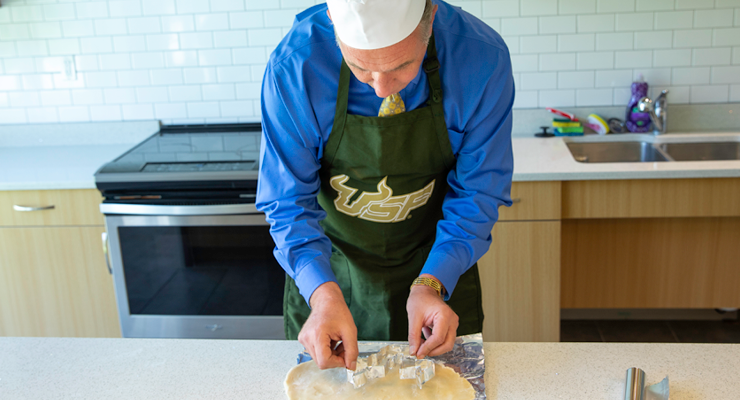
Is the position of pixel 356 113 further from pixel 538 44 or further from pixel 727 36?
pixel 727 36

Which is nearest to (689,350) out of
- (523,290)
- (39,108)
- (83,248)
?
(523,290)

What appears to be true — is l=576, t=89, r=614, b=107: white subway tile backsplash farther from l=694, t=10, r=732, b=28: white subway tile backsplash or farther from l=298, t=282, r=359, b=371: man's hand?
l=298, t=282, r=359, b=371: man's hand

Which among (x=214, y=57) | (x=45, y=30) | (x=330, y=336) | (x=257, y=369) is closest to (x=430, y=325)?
(x=330, y=336)

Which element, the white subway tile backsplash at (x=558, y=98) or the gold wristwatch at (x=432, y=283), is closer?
the gold wristwatch at (x=432, y=283)

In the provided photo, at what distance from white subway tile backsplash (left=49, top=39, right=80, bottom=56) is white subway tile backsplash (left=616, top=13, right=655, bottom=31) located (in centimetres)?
240

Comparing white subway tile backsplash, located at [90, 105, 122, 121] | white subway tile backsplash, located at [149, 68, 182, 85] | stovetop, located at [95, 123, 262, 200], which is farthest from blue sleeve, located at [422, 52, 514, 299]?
white subway tile backsplash, located at [90, 105, 122, 121]

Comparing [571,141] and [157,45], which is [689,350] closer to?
[571,141]

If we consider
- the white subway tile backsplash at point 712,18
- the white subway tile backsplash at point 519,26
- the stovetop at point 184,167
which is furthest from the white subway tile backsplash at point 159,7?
the white subway tile backsplash at point 712,18

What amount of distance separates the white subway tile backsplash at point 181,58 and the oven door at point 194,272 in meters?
0.82

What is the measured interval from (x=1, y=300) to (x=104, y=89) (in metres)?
1.03

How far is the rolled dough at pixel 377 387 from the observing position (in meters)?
0.99

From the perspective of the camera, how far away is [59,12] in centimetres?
272

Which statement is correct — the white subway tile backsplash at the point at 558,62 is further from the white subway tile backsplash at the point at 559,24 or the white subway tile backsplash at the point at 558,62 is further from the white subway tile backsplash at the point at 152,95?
the white subway tile backsplash at the point at 152,95

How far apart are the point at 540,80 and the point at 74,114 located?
85.4 inches
